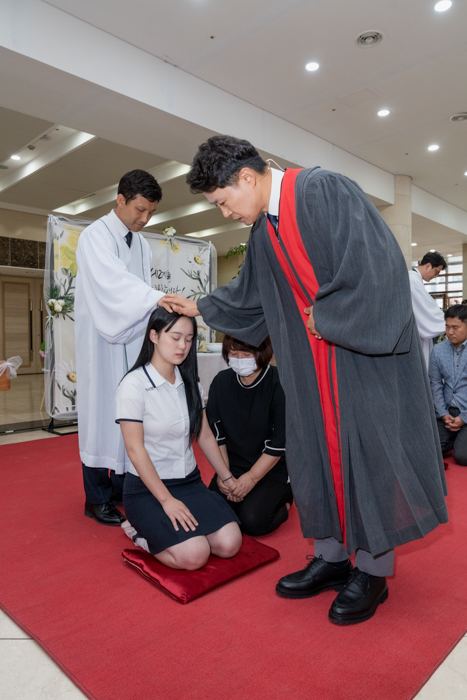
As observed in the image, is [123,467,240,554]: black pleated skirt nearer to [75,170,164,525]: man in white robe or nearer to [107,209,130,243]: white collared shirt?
[75,170,164,525]: man in white robe

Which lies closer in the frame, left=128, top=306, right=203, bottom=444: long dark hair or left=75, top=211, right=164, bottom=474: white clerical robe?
left=128, top=306, right=203, bottom=444: long dark hair

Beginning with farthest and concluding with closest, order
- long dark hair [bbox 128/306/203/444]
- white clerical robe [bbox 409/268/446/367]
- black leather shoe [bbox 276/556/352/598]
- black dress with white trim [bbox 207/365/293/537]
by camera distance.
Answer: white clerical robe [bbox 409/268/446/367] → black dress with white trim [bbox 207/365/293/537] → long dark hair [bbox 128/306/203/444] → black leather shoe [bbox 276/556/352/598]

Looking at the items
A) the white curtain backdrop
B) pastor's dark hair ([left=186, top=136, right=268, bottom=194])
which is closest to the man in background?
the white curtain backdrop

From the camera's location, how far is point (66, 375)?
171 inches

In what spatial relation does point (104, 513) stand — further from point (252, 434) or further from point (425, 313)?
point (425, 313)

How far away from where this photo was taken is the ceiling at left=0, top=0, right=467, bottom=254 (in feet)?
12.9

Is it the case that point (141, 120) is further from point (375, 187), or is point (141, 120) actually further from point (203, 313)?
point (375, 187)

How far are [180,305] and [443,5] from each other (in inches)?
147

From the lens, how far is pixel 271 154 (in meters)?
5.70

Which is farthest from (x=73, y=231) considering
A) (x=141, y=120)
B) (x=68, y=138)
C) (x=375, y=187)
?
(x=375, y=187)

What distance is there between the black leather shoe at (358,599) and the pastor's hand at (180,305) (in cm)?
102

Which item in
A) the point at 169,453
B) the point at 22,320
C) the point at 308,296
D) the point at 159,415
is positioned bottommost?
the point at 169,453

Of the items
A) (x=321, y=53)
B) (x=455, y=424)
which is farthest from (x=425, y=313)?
(x=321, y=53)

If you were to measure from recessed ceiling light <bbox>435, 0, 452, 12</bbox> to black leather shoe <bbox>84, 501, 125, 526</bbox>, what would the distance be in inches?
169
